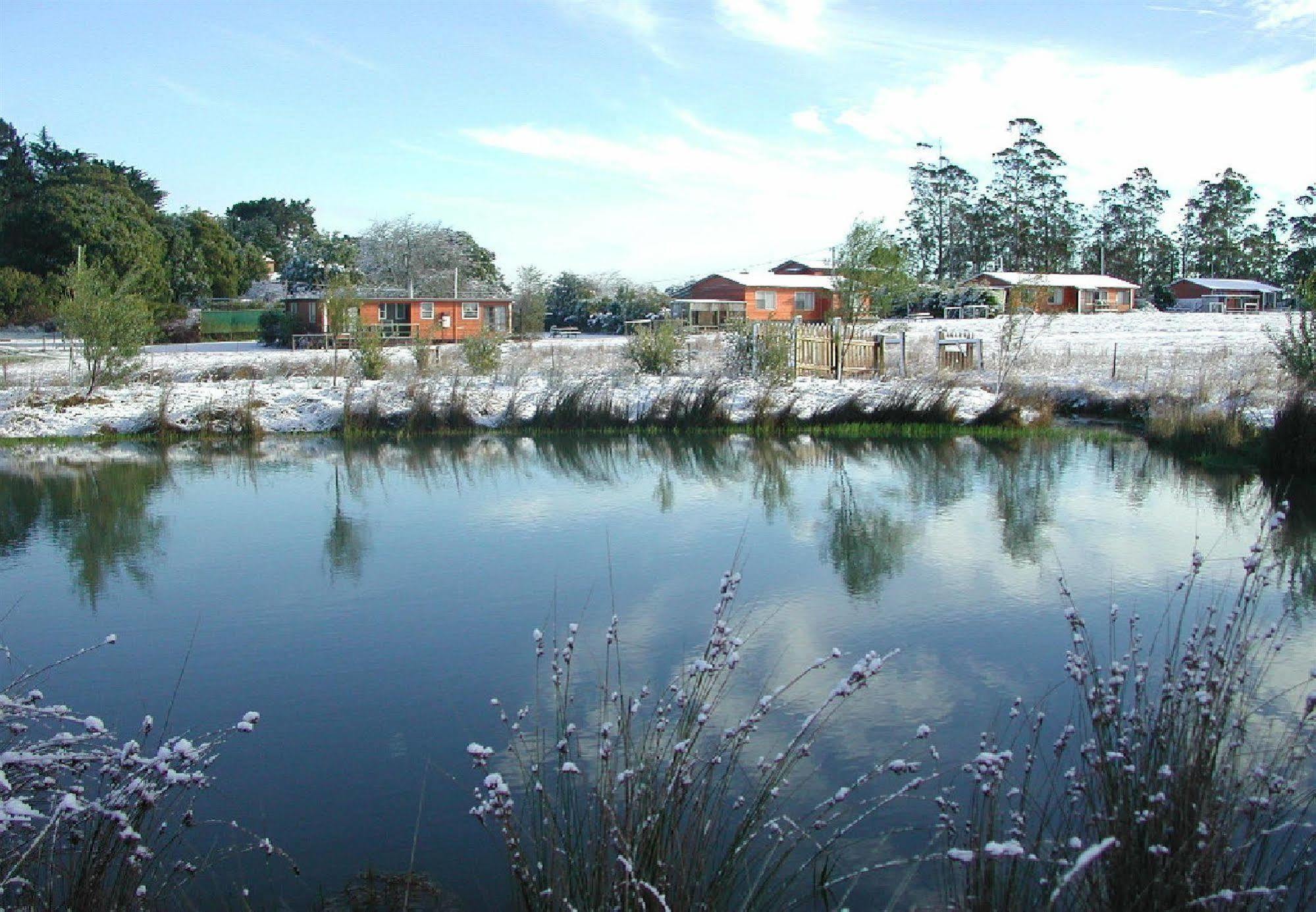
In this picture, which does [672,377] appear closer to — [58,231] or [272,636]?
[272,636]

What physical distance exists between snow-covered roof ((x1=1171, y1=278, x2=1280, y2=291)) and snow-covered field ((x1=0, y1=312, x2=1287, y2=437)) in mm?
35570

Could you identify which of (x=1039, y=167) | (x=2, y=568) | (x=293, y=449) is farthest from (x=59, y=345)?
(x=1039, y=167)

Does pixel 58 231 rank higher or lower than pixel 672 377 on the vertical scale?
higher

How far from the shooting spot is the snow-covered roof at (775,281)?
172 ft

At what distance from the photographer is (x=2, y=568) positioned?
935 cm

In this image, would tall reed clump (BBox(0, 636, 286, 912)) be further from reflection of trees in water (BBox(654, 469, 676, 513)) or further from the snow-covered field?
the snow-covered field

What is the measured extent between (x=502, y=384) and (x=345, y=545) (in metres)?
13.4

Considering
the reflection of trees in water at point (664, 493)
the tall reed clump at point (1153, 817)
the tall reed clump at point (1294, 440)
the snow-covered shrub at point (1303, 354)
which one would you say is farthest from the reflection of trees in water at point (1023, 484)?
the tall reed clump at point (1153, 817)

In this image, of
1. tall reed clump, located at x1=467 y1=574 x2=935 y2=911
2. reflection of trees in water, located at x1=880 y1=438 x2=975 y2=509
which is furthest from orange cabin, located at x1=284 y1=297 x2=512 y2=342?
tall reed clump, located at x1=467 y1=574 x2=935 y2=911

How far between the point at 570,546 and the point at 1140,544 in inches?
185

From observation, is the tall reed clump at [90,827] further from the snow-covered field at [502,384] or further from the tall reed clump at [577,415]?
the snow-covered field at [502,384]

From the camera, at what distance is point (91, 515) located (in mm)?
11930

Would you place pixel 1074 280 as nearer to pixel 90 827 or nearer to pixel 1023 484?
pixel 1023 484

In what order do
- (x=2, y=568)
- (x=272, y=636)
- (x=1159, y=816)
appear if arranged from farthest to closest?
(x=2, y=568) < (x=272, y=636) < (x=1159, y=816)
